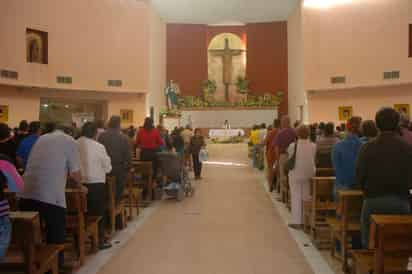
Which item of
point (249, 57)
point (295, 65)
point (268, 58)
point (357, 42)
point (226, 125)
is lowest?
point (226, 125)

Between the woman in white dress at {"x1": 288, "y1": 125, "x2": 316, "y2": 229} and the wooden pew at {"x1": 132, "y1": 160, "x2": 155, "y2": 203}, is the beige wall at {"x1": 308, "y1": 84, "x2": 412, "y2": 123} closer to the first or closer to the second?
the wooden pew at {"x1": 132, "y1": 160, "x2": 155, "y2": 203}

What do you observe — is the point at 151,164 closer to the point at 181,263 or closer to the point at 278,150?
the point at 278,150

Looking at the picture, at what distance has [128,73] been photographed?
67.3 feet

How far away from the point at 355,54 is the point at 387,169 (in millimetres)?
16363

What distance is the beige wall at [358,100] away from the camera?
18.9 m

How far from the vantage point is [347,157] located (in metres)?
5.36

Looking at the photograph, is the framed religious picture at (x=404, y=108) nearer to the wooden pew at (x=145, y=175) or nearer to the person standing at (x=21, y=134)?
the wooden pew at (x=145, y=175)

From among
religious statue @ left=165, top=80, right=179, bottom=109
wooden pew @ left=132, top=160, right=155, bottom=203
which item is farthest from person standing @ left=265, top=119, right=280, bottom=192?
religious statue @ left=165, top=80, right=179, bottom=109

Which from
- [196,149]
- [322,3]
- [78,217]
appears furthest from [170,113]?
[78,217]

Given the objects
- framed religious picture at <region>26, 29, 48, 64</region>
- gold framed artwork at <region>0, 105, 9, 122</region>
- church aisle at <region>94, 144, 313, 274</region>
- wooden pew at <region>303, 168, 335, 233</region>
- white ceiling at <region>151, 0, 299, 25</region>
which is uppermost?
white ceiling at <region>151, 0, 299, 25</region>

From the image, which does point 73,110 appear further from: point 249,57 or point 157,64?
point 249,57

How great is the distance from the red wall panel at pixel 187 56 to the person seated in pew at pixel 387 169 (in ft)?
76.5

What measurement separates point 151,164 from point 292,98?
16.6m

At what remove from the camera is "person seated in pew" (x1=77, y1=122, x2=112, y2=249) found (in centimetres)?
601
